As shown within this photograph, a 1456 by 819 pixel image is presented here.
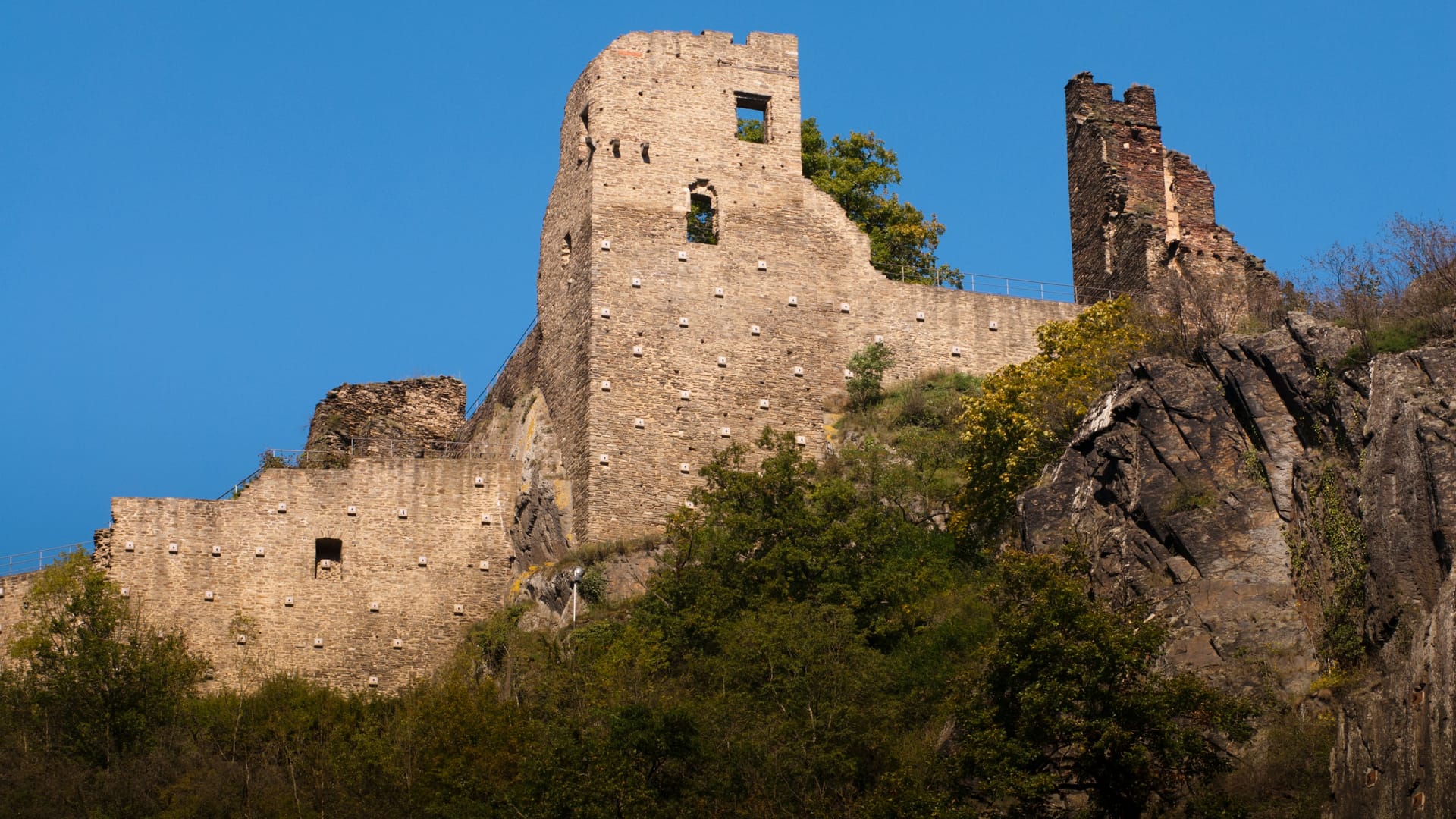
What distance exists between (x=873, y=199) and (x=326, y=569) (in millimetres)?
15096

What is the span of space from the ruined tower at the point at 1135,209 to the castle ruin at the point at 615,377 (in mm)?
96

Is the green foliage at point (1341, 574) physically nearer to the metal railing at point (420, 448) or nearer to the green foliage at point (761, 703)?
the green foliage at point (761, 703)

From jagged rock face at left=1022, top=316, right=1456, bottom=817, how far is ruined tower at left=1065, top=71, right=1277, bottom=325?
413 inches

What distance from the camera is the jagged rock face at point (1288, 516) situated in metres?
28.2

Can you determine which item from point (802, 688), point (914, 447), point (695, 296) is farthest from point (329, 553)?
point (802, 688)

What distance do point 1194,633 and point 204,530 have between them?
747 inches

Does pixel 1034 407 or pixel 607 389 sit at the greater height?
pixel 607 389

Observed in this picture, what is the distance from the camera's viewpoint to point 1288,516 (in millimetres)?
32719

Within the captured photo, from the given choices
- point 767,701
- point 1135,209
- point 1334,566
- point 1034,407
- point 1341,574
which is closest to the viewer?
point 1341,574

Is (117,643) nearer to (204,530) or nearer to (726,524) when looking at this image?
(204,530)

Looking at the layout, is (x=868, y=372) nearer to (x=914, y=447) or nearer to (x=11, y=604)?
(x=914, y=447)

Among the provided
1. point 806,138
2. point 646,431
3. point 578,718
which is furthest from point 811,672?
point 806,138

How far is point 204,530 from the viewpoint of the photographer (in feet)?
142

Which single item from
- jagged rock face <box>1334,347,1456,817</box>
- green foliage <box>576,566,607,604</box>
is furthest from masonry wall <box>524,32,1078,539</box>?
jagged rock face <box>1334,347,1456,817</box>
